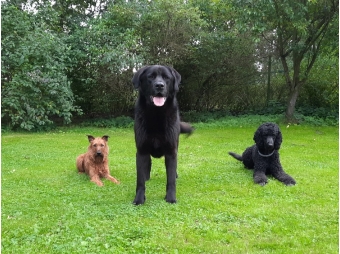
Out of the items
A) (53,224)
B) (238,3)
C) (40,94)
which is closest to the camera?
(53,224)

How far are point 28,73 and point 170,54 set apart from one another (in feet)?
20.2

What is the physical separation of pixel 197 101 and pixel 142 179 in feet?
43.6

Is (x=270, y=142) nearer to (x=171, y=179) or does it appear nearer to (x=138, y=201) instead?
(x=171, y=179)

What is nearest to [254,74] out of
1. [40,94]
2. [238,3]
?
[238,3]

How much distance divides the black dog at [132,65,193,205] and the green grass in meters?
0.30

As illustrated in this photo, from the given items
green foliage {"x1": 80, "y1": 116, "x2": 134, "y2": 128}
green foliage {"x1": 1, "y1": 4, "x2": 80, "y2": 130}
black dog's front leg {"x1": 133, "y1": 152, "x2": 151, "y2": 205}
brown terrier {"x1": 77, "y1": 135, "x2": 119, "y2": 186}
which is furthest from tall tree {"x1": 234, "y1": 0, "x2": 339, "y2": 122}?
black dog's front leg {"x1": 133, "y1": 152, "x2": 151, "y2": 205}

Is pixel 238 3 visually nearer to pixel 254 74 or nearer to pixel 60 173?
pixel 254 74

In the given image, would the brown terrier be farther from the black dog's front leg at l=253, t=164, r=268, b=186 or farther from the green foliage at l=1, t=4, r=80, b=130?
the green foliage at l=1, t=4, r=80, b=130

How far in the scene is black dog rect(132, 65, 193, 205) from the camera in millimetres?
4594

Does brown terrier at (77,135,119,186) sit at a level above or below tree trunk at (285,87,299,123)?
below

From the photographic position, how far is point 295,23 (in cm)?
1177

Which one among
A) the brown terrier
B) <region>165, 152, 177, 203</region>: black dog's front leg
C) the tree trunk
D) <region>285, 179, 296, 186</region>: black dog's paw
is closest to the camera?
<region>165, 152, 177, 203</region>: black dog's front leg

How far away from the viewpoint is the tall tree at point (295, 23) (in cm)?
1201

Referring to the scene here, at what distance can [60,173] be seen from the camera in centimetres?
651
